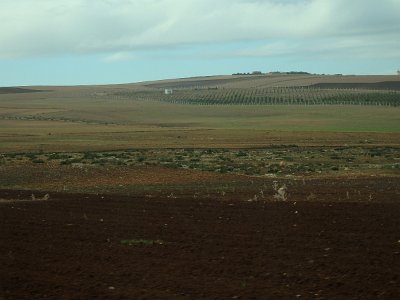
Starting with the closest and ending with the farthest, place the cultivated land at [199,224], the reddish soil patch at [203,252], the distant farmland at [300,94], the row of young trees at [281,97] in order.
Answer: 1. the reddish soil patch at [203,252]
2. the cultivated land at [199,224]
3. the row of young trees at [281,97]
4. the distant farmland at [300,94]

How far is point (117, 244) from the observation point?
13555 millimetres

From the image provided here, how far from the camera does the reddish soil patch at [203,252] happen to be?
10.2 meters

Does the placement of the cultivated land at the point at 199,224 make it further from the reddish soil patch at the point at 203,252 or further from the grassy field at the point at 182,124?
the grassy field at the point at 182,124

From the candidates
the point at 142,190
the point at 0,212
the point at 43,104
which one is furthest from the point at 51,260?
the point at 43,104

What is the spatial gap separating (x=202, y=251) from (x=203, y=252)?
0.09 m

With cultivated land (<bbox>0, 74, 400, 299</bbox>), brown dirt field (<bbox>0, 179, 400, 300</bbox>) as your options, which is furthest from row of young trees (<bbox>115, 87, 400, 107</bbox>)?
brown dirt field (<bbox>0, 179, 400, 300</bbox>)

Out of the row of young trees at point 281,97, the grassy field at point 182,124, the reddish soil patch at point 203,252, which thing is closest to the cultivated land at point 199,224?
the reddish soil patch at point 203,252

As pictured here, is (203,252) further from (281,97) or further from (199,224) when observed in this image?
(281,97)

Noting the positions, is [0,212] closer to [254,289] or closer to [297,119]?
[254,289]

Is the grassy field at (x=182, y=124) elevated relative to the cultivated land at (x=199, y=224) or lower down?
lower down

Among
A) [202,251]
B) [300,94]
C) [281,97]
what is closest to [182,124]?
[281,97]

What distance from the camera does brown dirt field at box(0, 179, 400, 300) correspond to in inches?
401

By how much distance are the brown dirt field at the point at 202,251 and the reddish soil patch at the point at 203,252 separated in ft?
0.06

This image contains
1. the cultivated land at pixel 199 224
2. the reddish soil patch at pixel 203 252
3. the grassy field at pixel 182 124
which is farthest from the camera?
the grassy field at pixel 182 124
